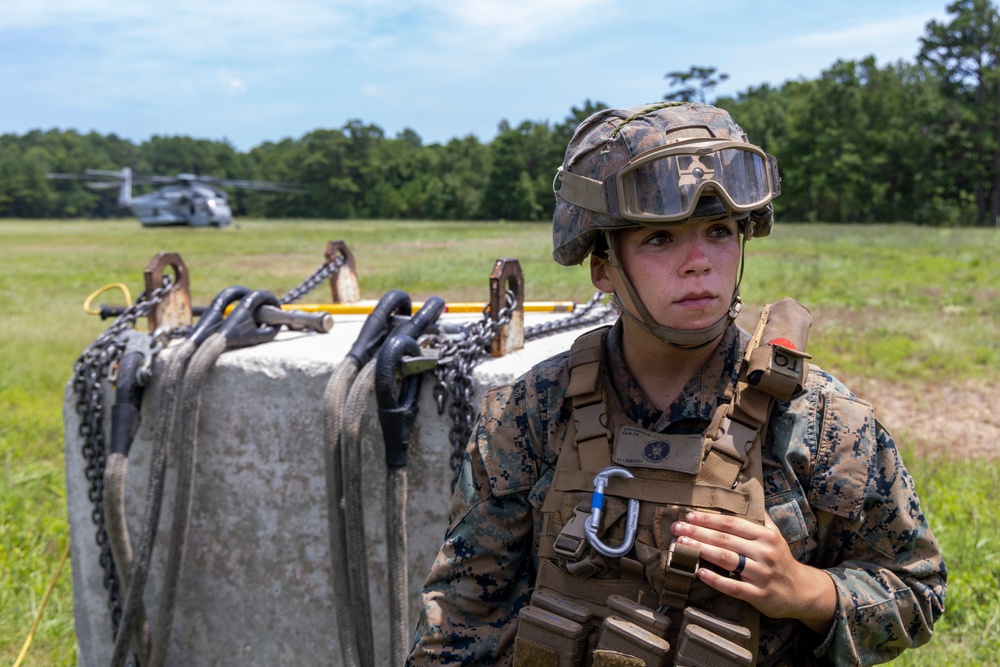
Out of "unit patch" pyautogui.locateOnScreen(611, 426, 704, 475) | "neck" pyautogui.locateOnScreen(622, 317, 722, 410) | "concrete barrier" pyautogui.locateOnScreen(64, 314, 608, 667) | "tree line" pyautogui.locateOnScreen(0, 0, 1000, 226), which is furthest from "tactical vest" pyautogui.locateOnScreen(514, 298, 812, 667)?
"tree line" pyautogui.locateOnScreen(0, 0, 1000, 226)

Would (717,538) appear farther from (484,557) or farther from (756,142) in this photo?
(756,142)

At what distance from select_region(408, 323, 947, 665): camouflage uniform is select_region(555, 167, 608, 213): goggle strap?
342 mm

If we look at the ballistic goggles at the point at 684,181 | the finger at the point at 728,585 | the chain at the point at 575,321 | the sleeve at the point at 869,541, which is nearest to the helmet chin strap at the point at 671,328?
the ballistic goggles at the point at 684,181

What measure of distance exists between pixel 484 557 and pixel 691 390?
59cm

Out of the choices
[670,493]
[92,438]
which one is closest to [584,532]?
[670,493]

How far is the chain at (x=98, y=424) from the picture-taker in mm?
3410

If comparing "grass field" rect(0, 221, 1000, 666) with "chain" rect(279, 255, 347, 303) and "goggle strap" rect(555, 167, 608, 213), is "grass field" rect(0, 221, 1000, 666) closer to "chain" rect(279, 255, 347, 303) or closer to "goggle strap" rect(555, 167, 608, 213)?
"chain" rect(279, 255, 347, 303)

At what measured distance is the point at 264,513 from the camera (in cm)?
341

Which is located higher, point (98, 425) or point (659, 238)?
point (659, 238)

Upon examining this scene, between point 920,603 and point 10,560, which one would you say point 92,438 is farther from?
point 920,603

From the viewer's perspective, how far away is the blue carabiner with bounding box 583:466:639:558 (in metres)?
1.76

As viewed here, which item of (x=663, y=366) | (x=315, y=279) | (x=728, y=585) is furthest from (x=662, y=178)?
(x=315, y=279)

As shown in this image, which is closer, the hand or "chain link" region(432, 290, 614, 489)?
the hand

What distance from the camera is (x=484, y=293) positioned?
15.6 meters
